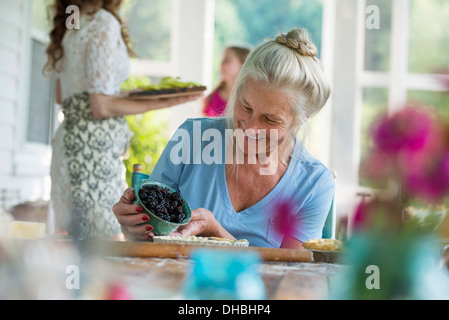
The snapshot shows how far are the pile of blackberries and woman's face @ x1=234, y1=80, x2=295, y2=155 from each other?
12.6 inches

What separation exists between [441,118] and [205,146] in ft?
3.79

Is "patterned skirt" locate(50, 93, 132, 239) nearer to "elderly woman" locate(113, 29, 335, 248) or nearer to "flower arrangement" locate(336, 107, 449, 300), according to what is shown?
"elderly woman" locate(113, 29, 335, 248)

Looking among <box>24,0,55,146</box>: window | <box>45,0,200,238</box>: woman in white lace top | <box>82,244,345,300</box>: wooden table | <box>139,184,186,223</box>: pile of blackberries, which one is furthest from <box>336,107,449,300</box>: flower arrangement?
<box>24,0,55,146</box>: window

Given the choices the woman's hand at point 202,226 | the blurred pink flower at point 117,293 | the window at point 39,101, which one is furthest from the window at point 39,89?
the blurred pink flower at point 117,293

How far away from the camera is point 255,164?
4.52 ft

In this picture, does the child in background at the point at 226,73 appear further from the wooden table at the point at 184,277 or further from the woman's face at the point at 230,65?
the wooden table at the point at 184,277

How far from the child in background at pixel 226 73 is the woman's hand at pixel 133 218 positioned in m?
1.58

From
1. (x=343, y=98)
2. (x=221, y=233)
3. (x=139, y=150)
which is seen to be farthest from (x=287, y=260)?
(x=343, y=98)

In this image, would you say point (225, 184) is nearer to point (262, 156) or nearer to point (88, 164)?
point (262, 156)

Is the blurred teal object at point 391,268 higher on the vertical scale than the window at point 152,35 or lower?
lower

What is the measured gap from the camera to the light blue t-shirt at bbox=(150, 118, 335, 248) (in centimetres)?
125

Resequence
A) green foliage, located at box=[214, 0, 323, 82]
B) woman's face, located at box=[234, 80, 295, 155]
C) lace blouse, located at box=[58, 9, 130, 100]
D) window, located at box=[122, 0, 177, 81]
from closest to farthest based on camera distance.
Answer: woman's face, located at box=[234, 80, 295, 155]
lace blouse, located at box=[58, 9, 130, 100]
window, located at box=[122, 0, 177, 81]
green foliage, located at box=[214, 0, 323, 82]

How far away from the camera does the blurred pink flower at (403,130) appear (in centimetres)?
18
